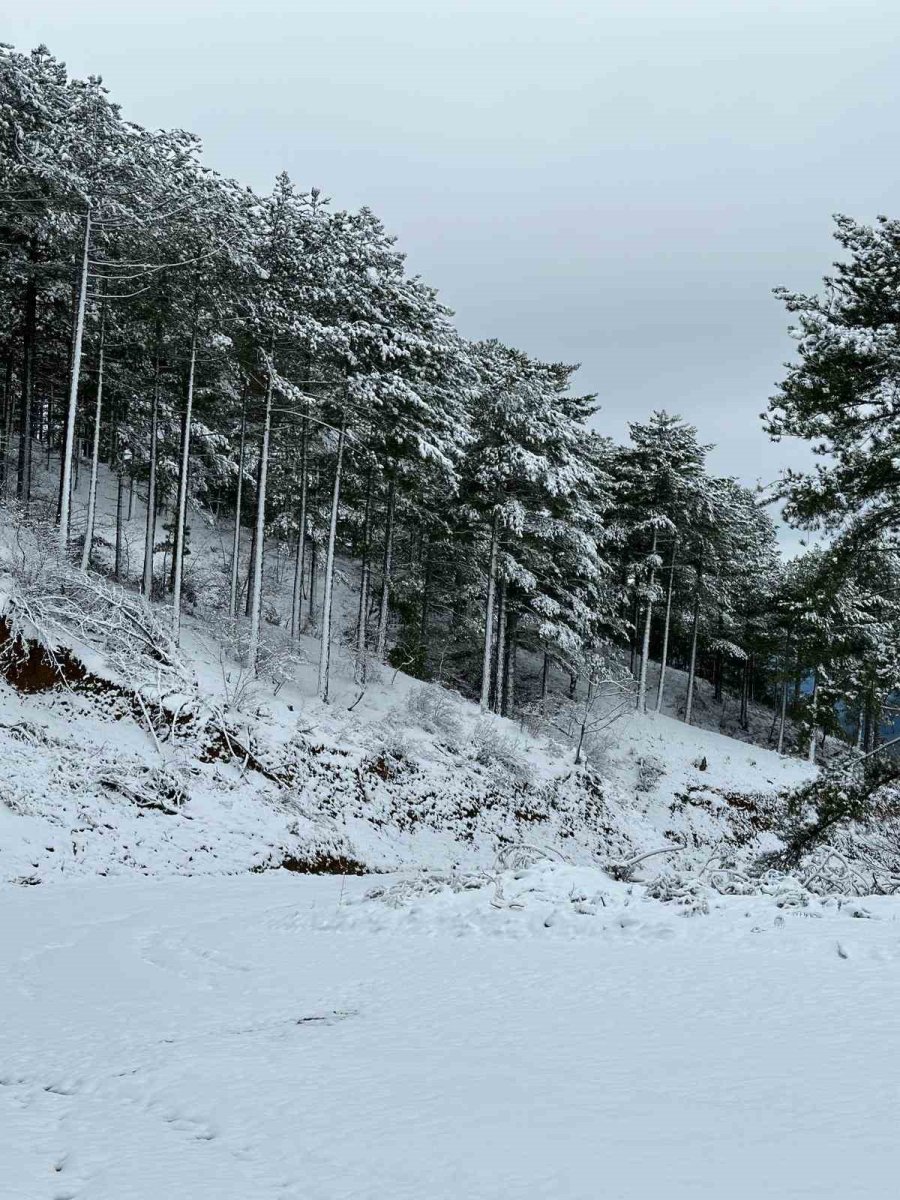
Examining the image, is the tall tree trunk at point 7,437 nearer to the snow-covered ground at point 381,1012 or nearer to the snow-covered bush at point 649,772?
the snow-covered ground at point 381,1012

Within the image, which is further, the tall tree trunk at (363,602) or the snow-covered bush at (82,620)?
the tall tree trunk at (363,602)

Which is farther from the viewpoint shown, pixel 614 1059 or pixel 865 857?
pixel 865 857

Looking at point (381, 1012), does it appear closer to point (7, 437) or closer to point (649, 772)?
point (649, 772)

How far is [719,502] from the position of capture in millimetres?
34656

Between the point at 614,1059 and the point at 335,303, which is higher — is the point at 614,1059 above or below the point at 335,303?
below

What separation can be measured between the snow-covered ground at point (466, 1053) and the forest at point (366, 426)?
7.42 metres

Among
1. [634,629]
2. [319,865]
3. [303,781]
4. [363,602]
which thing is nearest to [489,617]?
[363,602]

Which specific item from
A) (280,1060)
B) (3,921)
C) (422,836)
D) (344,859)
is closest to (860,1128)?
(280,1060)

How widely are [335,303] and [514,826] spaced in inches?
574

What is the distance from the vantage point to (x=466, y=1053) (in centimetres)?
447

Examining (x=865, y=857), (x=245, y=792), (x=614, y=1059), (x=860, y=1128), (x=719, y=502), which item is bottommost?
(x=245, y=792)

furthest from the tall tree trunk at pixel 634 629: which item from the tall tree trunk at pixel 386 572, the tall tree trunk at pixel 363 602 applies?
the tall tree trunk at pixel 386 572

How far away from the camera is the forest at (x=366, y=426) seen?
1217 centimetres

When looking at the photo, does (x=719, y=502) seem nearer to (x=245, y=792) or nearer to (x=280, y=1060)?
(x=245, y=792)
